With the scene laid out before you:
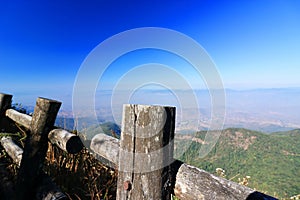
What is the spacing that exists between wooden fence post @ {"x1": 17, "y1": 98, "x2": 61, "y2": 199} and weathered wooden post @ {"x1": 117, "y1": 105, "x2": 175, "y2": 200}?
143cm

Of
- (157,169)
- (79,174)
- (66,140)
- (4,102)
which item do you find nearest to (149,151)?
(157,169)

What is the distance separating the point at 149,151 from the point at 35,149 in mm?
1725

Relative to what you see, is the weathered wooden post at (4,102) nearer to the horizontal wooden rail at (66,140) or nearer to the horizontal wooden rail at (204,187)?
A: the horizontal wooden rail at (66,140)

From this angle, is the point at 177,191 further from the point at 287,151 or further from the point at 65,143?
the point at 287,151

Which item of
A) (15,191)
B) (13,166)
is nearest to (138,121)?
(15,191)

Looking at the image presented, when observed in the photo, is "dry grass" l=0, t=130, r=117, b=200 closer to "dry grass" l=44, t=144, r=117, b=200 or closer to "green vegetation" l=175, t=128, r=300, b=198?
"dry grass" l=44, t=144, r=117, b=200

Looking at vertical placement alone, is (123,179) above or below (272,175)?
above

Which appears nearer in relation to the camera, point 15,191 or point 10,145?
point 15,191

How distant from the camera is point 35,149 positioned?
233cm

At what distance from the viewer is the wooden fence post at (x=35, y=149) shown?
2.32 metres

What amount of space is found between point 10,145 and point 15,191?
→ 1140 millimetres

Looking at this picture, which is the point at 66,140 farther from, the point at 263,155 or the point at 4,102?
the point at 263,155

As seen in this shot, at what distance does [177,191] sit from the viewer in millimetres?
1259

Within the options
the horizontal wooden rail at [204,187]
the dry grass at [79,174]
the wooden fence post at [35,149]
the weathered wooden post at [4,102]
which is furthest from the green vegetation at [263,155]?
the horizontal wooden rail at [204,187]
